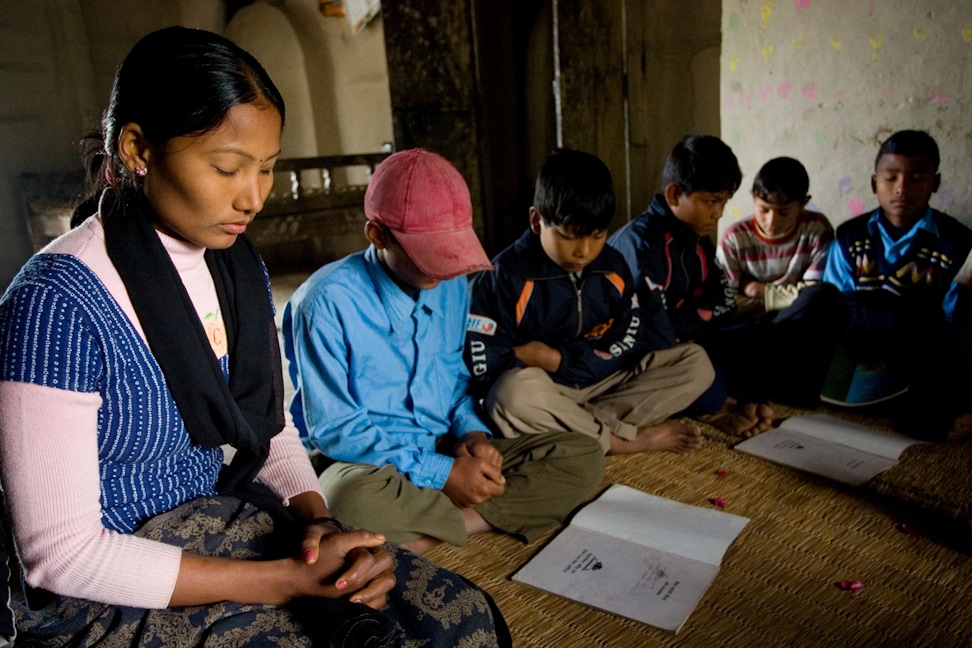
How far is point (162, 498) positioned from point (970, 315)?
247 centimetres

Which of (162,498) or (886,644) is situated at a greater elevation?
(162,498)

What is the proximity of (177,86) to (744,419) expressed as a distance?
194 cm

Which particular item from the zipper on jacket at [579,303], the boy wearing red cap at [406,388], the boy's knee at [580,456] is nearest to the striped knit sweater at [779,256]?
the zipper on jacket at [579,303]

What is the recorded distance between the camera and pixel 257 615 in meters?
0.94

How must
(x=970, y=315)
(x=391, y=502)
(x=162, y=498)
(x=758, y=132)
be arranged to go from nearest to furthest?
(x=162, y=498)
(x=391, y=502)
(x=970, y=315)
(x=758, y=132)

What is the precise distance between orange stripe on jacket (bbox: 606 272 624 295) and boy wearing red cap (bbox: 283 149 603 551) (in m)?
0.62

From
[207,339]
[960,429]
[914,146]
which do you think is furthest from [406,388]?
[914,146]

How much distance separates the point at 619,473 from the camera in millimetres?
2027

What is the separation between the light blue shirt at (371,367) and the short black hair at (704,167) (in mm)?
1136

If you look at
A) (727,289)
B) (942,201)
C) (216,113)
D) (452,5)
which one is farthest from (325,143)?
(216,113)

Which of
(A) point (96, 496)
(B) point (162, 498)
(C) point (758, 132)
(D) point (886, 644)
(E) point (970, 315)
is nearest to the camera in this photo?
(A) point (96, 496)

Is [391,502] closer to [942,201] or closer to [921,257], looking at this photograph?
[921,257]

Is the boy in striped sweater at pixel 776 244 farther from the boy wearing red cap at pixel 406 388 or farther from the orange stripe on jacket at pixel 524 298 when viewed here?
the boy wearing red cap at pixel 406 388

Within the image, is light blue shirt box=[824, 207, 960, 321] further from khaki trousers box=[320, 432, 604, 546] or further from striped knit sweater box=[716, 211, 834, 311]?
khaki trousers box=[320, 432, 604, 546]
